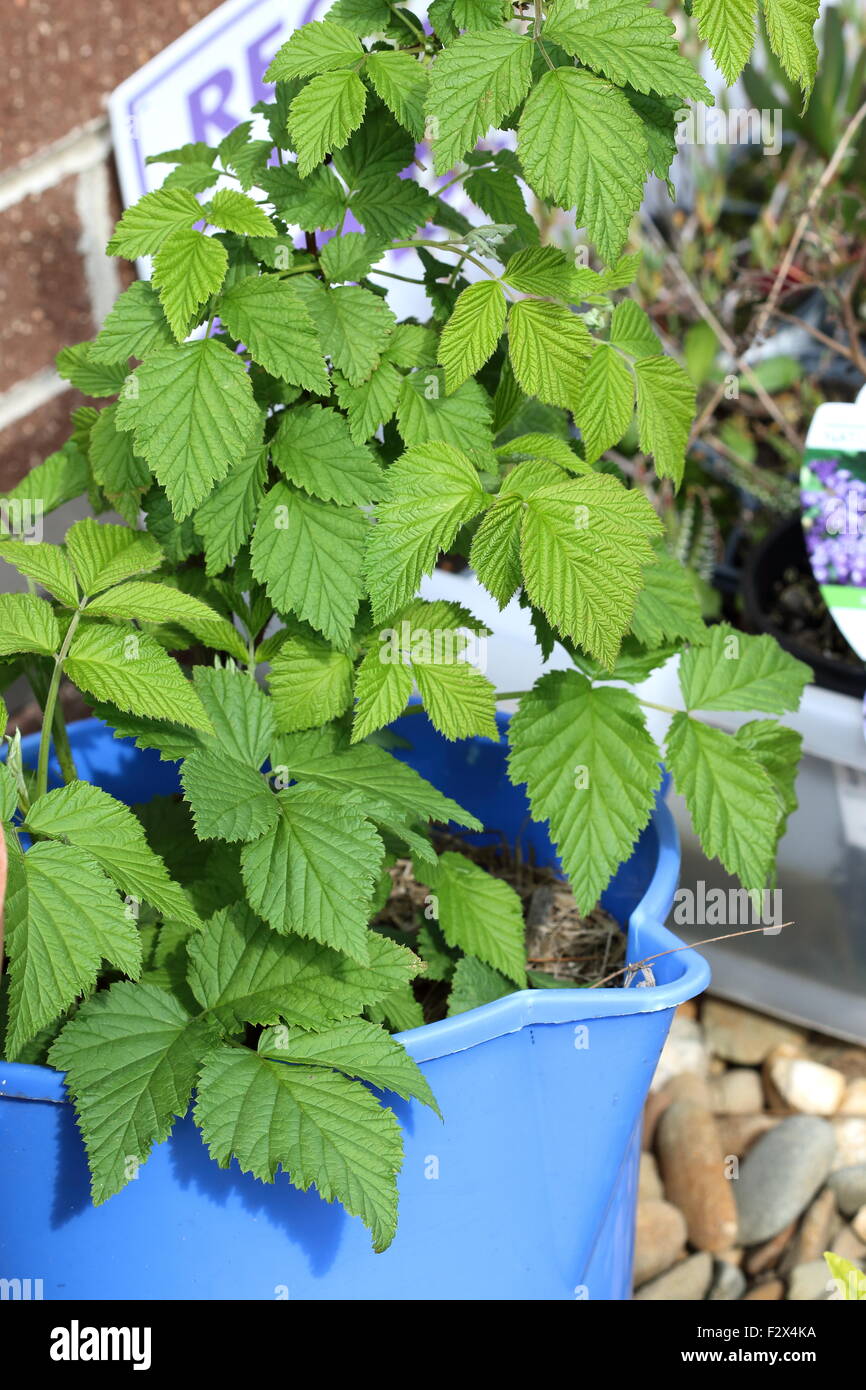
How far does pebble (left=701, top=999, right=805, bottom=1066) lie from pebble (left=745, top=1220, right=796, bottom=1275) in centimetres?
20

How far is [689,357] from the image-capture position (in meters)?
1.65

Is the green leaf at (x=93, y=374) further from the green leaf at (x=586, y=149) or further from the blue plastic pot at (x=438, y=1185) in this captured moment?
the blue plastic pot at (x=438, y=1185)

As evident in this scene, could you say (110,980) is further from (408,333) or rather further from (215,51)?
(215,51)

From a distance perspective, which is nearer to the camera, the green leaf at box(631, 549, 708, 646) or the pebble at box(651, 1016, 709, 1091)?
the green leaf at box(631, 549, 708, 646)

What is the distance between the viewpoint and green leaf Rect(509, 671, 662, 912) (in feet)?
2.58

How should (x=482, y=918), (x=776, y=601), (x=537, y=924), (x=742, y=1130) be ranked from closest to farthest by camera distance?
1. (x=482, y=918)
2. (x=537, y=924)
3. (x=742, y=1130)
4. (x=776, y=601)

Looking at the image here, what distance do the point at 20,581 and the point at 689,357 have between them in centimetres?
88

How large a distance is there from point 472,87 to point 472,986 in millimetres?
504

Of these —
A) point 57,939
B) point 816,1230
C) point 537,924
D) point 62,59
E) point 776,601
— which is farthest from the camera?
point 776,601

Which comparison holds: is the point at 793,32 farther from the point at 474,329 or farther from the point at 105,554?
the point at 105,554

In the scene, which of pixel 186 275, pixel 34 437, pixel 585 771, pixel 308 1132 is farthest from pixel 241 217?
pixel 34 437

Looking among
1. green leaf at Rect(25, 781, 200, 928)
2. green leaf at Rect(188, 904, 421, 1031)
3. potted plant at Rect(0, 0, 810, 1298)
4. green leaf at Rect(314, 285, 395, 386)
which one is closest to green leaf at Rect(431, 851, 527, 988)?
potted plant at Rect(0, 0, 810, 1298)

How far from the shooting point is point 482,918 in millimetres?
851

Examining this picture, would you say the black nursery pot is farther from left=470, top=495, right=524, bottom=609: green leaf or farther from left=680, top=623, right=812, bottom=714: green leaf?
left=470, top=495, right=524, bottom=609: green leaf
